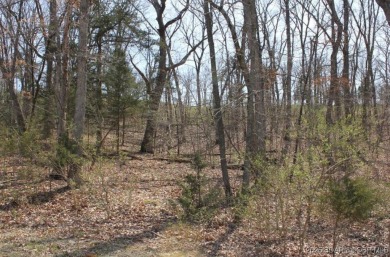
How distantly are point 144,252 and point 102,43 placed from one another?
44.4ft

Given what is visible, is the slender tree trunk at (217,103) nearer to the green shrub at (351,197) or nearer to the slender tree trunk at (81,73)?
the slender tree trunk at (81,73)

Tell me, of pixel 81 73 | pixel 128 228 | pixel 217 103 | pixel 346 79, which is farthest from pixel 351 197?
pixel 346 79

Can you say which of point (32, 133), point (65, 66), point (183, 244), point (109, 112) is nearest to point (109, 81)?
point (109, 112)

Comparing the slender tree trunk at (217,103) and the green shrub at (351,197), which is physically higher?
the slender tree trunk at (217,103)

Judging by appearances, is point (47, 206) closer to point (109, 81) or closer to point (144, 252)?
point (144, 252)

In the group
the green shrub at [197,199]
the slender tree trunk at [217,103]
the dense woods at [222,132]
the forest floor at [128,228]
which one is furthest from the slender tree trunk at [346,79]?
the green shrub at [197,199]

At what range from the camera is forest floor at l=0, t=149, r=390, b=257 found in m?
6.09

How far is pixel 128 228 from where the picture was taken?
7.52 meters

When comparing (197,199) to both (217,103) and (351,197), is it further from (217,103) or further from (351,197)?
(351,197)

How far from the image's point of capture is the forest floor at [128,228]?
240 inches

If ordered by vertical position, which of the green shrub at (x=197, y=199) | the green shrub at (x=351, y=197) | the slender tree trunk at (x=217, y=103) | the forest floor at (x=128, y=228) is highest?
the slender tree trunk at (x=217, y=103)

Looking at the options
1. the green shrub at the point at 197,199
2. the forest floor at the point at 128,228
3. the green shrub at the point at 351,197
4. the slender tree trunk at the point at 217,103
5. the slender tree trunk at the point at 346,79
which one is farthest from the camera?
the slender tree trunk at the point at 346,79

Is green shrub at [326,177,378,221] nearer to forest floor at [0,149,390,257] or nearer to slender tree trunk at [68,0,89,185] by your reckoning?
forest floor at [0,149,390,257]

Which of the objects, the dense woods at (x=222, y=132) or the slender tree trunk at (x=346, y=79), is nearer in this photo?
the dense woods at (x=222, y=132)
